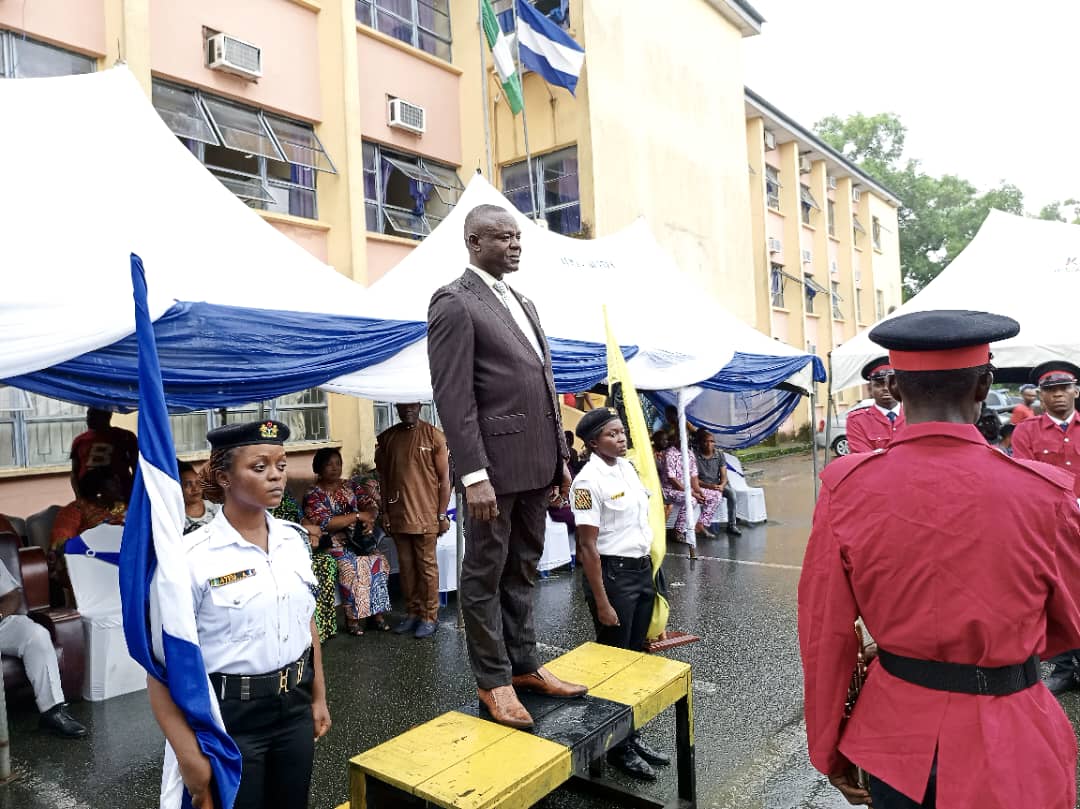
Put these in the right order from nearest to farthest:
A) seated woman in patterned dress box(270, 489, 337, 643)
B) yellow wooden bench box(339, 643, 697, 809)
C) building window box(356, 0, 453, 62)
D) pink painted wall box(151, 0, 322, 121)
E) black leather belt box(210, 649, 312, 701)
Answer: black leather belt box(210, 649, 312, 701)
yellow wooden bench box(339, 643, 697, 809)
seated woman in patterned dress box(270, 489, 337, 643)
pink painted wall box(151, 0, 322, 121)
building window box(356, 0, 453, 62)

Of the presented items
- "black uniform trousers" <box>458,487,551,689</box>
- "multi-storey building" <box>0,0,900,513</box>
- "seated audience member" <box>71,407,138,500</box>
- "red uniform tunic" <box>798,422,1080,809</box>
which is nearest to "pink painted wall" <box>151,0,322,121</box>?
"multi-storey building" <box>0,0,900,513</box>

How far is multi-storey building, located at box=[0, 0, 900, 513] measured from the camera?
8.38 metres

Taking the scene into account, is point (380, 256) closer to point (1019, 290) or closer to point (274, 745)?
point (1019, 290)

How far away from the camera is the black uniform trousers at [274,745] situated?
2170 mm

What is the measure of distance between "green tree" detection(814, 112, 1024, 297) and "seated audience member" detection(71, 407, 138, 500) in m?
37.5

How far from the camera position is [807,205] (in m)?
23.9

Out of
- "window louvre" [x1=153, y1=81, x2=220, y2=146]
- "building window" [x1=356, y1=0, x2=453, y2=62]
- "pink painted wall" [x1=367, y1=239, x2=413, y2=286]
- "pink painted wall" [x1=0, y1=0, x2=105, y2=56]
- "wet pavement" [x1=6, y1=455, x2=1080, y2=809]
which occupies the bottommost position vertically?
"wet pavement" [x1=6, y1=455, x2=1080, y2=809]

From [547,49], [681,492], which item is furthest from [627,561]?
[547,49]

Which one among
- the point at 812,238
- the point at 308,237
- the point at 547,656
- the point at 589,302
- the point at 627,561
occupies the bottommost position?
the point at 547,656

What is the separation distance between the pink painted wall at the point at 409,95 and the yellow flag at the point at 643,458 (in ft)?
25.4

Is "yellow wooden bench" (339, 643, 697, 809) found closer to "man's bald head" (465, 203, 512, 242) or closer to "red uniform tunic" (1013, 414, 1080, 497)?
"man's bald head" (465, 203, 512, 242)

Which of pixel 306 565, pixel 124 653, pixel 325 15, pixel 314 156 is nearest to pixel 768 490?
pixel 314 156

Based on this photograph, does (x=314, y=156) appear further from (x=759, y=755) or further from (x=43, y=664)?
(x=759, y=755)

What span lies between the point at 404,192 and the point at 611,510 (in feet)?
31.1
